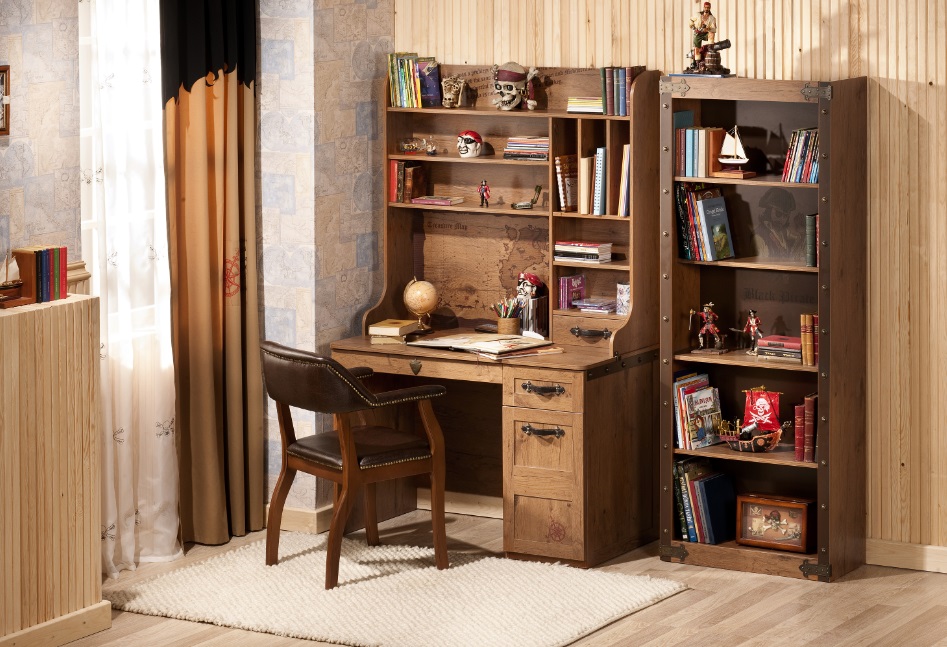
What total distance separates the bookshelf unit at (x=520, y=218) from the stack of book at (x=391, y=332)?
113 millimetres

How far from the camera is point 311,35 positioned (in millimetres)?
5379

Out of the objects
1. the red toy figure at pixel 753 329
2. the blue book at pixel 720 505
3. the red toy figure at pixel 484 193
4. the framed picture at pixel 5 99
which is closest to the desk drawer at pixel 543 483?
the blue book at pixel 720 505

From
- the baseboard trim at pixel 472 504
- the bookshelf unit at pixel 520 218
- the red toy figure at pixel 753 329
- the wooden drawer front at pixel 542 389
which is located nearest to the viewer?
the wooden drawer front at pixel 542 389

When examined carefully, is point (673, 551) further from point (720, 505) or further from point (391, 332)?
point (391, 332)

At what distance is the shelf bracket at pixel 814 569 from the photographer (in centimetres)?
498

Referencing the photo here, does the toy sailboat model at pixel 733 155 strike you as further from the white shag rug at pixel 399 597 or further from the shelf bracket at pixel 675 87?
the white shag rug at pixel 399 597

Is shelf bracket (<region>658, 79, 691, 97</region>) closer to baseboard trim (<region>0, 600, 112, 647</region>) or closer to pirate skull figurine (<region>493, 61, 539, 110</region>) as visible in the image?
pirate skull figurine (<region>493, 61, 539, 110</region>)

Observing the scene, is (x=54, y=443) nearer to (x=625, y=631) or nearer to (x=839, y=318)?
(x=625, y=631)

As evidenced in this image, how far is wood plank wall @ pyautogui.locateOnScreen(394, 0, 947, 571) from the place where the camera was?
4.96 metres

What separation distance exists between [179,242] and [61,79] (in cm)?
78

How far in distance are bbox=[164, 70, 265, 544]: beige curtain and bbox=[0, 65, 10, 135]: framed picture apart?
69cm

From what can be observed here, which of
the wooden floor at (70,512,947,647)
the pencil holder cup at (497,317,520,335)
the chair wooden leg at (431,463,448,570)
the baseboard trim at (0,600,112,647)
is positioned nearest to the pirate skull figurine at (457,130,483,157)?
the pencil holder cup at (497,317,520,335)

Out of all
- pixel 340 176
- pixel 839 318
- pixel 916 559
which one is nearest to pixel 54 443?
pixel 340 176

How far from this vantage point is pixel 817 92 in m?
4.75
